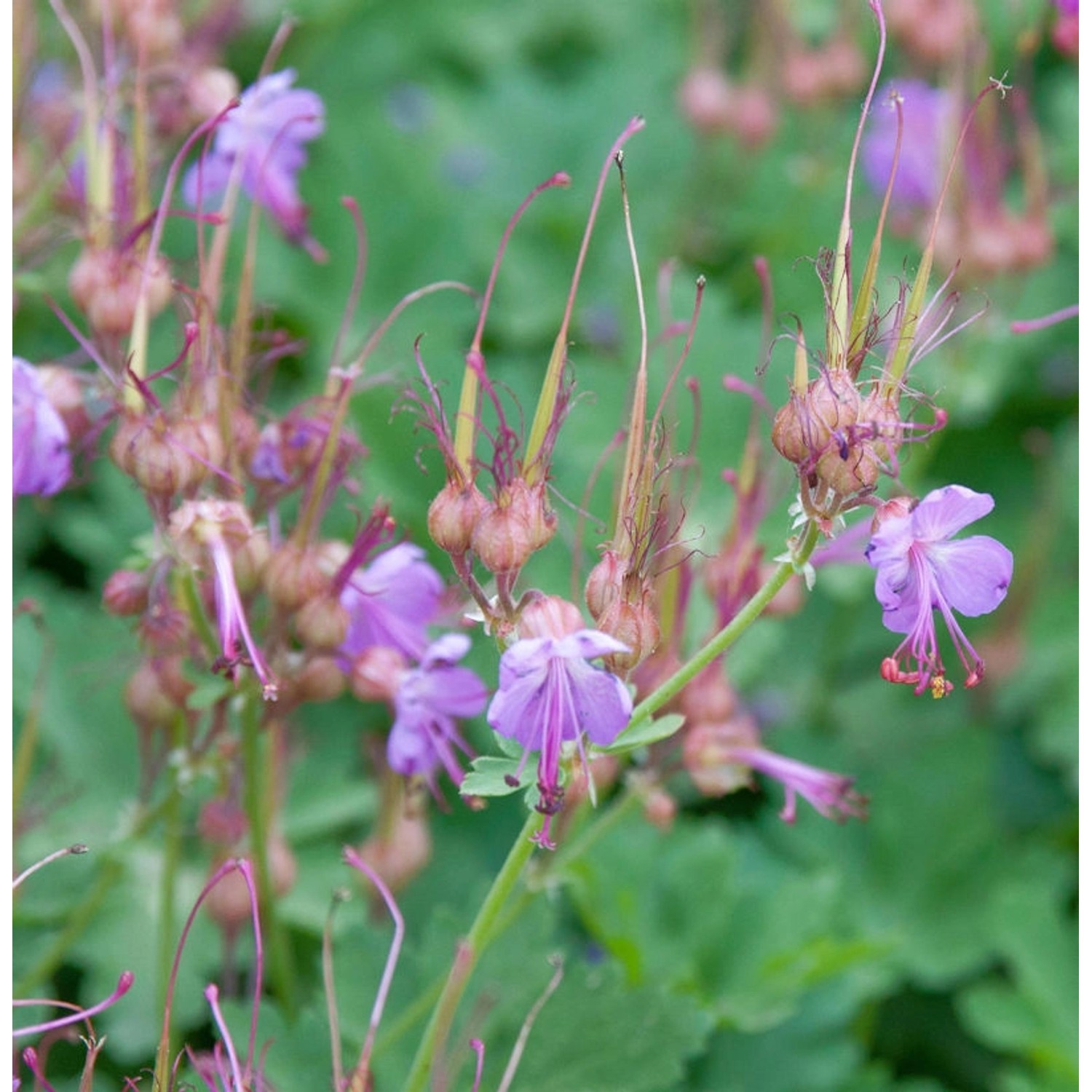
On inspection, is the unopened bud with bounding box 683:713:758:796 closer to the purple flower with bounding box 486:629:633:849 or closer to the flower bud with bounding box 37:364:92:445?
the purple flower with bounding box 486:629:633:849

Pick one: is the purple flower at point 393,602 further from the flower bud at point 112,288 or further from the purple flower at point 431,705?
the flower bud at point 112,288

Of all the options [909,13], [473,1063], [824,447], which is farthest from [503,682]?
[909,13]

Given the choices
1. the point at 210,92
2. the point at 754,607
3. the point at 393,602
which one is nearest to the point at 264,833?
the point at 393,602

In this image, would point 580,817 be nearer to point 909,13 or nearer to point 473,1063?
point 473,1063

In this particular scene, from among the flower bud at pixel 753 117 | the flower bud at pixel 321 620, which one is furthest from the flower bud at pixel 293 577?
the flower bud at pixel 753 117

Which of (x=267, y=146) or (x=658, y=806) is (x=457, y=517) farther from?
(x=267, y=146)

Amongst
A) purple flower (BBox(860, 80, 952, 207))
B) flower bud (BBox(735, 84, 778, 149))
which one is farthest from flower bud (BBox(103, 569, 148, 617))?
flower bud (BBox(735, 84, 778, 149))
